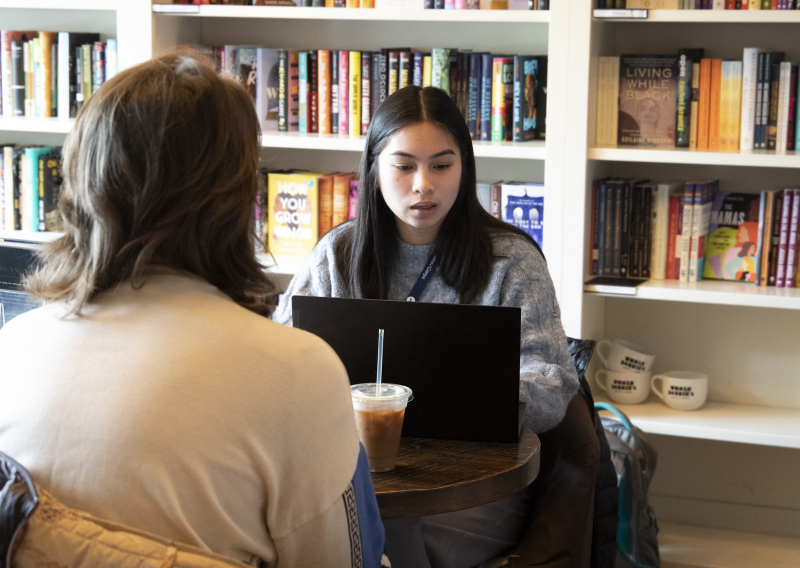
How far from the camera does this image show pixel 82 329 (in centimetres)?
84

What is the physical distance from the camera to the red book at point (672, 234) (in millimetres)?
2377

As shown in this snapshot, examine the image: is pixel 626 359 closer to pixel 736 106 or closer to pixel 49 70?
pixel 736 106

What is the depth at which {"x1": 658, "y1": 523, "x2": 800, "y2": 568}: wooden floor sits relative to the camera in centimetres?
247

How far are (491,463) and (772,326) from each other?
166cm

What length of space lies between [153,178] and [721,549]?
2285 mm

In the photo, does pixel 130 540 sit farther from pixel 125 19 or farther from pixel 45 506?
pixel 125 19

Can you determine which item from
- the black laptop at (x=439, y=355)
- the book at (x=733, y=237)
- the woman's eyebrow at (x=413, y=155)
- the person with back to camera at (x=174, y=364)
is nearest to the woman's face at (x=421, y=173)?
the woman's eyebrow at (x=413, y=155)

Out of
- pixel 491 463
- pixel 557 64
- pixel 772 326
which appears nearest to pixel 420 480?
pixel 491 463

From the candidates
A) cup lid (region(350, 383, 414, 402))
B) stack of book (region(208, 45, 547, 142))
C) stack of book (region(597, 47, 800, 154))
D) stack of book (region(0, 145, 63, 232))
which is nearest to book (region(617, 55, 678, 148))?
stack of book (region(597, 47, 800, 154))

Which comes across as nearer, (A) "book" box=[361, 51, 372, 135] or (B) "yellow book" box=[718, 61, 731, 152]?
(B) "yellow book" box=[718, 61, 731, 152]

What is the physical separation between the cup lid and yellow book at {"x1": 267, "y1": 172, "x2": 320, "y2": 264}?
1493mm

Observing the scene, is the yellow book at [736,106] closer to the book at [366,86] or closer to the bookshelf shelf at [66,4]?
the book at [366,86]

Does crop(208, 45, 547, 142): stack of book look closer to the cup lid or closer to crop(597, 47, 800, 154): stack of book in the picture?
crop(597, 47, 800, 154): stack of book

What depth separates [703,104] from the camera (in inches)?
90.7
